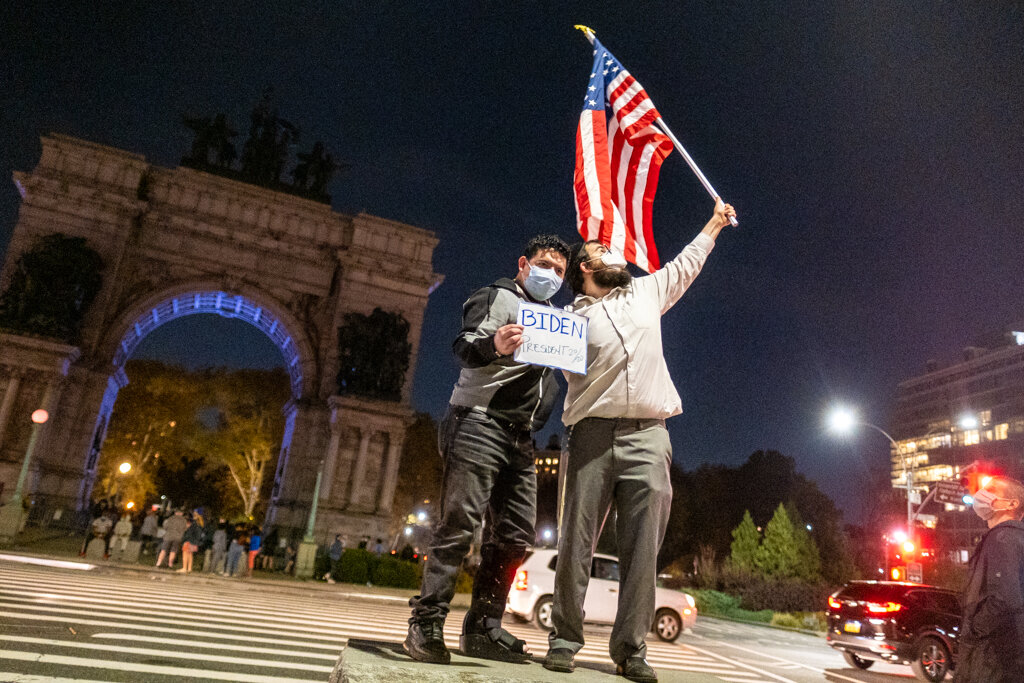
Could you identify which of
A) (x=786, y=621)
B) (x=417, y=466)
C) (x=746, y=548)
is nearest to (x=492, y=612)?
(x=786, y=621)

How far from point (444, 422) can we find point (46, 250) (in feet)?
108

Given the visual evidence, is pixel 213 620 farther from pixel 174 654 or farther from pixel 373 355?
pixel 373 355

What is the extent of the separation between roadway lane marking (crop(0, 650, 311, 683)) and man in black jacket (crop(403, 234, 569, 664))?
3386mm

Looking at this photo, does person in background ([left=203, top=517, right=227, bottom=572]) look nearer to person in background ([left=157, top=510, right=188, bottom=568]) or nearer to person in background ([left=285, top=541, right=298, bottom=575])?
person in background ([left=157, top=510, right=188, bottom=568])

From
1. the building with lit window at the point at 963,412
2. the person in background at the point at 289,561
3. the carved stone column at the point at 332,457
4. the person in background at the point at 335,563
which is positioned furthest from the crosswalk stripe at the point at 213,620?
the building with lit window at the point at 963,412

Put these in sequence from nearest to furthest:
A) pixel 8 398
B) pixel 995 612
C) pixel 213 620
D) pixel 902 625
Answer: pixel 995 612
pixel 213 620
pixel 902 625
pixel 8 398

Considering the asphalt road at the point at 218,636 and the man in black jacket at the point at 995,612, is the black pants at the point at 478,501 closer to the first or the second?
the asphalt road at the point at 218,636

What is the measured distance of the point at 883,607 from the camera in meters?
12.4

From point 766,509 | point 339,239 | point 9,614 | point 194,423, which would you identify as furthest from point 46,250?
point 766,509

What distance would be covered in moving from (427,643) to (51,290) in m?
33.2

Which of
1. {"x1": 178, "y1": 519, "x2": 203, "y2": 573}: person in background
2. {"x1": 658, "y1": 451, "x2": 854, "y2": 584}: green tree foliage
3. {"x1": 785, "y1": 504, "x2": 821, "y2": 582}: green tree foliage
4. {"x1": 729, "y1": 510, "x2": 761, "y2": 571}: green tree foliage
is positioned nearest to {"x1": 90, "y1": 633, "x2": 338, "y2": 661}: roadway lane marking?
{"x1": 178, "y1": 519, "x2": 203, "y2": 573}: person in background

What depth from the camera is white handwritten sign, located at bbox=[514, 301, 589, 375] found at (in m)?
3.30

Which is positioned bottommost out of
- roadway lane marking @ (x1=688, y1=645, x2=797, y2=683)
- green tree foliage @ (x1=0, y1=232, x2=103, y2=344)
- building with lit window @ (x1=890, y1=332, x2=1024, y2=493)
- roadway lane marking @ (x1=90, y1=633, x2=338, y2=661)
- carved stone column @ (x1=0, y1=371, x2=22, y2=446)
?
roadway lane marking @ (x1=688, y1=645, x2=797, y2=683)

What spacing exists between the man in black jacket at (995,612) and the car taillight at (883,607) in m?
8.42
